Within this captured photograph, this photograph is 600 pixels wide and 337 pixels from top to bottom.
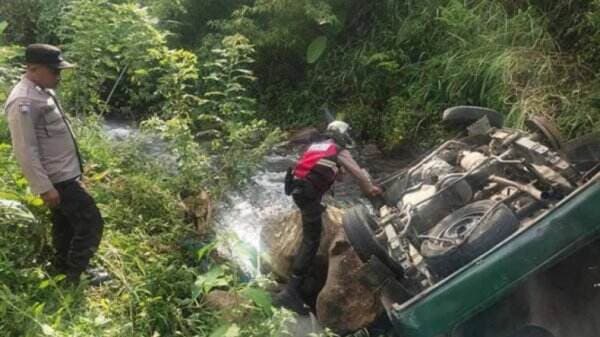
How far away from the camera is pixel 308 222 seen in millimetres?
5457

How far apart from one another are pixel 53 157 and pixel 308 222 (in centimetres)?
211

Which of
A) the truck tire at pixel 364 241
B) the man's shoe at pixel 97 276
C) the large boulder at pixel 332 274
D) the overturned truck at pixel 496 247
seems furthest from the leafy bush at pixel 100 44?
the overturned truck at pixel 496 247

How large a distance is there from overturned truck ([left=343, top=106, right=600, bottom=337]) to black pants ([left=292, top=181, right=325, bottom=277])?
700mm

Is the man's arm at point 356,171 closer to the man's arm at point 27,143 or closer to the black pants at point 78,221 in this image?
the black pants at point 78,221

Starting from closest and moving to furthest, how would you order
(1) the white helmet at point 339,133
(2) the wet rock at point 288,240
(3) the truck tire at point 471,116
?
(1) the white helmet at point 339,133, (3) the truck tire at point 471,116, (2) the wet rock at point 288,240

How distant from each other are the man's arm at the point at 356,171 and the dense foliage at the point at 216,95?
4.22ft

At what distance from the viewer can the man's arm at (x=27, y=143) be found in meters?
4.35

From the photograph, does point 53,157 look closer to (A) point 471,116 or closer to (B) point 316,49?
(A) point 471,116

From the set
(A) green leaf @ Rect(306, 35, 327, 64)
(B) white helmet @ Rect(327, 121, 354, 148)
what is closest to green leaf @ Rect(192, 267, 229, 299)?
(B) white helmet @ Rect(327, 121, 354, 148)

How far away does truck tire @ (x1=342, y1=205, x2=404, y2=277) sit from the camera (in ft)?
14.0

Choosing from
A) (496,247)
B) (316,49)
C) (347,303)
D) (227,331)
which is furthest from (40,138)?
(316,49)

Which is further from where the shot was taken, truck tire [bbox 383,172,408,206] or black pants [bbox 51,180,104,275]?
truck tire [bbox 383,172,408,206]

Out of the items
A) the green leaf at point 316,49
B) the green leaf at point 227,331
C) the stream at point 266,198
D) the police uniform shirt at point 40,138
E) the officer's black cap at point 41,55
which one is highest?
the officer's black cap at point 41,55

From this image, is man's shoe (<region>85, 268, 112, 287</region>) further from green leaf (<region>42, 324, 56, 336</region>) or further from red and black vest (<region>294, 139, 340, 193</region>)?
red and black vest (<region>294, 139, 340, 193</region>)
